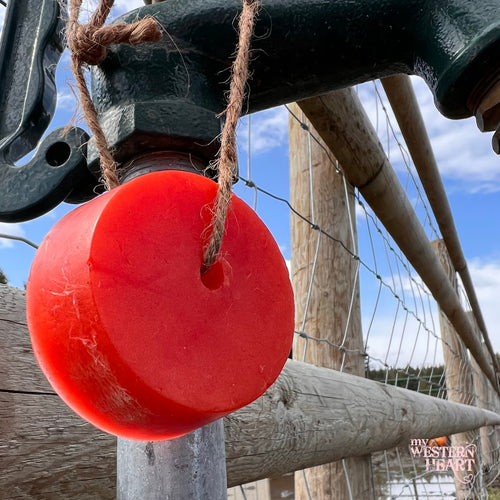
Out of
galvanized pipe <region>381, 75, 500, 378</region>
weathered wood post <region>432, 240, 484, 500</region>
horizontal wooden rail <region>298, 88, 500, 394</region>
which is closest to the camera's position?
horizontal wooden rail <region>298, 88, 500, 394</region>

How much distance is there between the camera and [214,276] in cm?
24

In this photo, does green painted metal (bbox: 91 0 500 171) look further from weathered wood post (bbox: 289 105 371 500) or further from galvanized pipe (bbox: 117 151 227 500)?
weathered wood post (bbox: 289 105 371 500)

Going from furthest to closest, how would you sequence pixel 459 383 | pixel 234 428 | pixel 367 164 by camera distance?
pixel 459 383
pixel 367 164
pixel 234 428

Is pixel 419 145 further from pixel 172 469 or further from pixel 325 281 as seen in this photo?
pixel 172 469

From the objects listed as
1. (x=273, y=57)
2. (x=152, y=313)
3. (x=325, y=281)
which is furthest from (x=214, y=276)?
(x=325, y=281)

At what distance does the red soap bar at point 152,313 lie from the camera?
0.21 meters

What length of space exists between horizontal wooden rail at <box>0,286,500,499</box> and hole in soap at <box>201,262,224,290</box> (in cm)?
19

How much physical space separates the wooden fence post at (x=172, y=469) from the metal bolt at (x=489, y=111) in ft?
0.70

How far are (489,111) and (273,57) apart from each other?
125 mm

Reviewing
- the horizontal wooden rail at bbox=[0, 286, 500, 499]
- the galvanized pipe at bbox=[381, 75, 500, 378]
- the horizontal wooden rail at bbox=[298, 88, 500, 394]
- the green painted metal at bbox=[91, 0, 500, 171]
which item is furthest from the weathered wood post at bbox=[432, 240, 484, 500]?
the green painted metal at bbox=[91, 0, 500, 171]

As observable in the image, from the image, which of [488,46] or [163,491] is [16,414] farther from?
[488,46]

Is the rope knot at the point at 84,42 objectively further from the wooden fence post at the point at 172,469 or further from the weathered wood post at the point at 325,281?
the weathered wood post at the point at 325,281

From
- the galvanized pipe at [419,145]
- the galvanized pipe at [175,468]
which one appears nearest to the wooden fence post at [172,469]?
the galvanized pipe at [175,468]

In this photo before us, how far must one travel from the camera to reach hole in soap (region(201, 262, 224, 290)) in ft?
0.79
